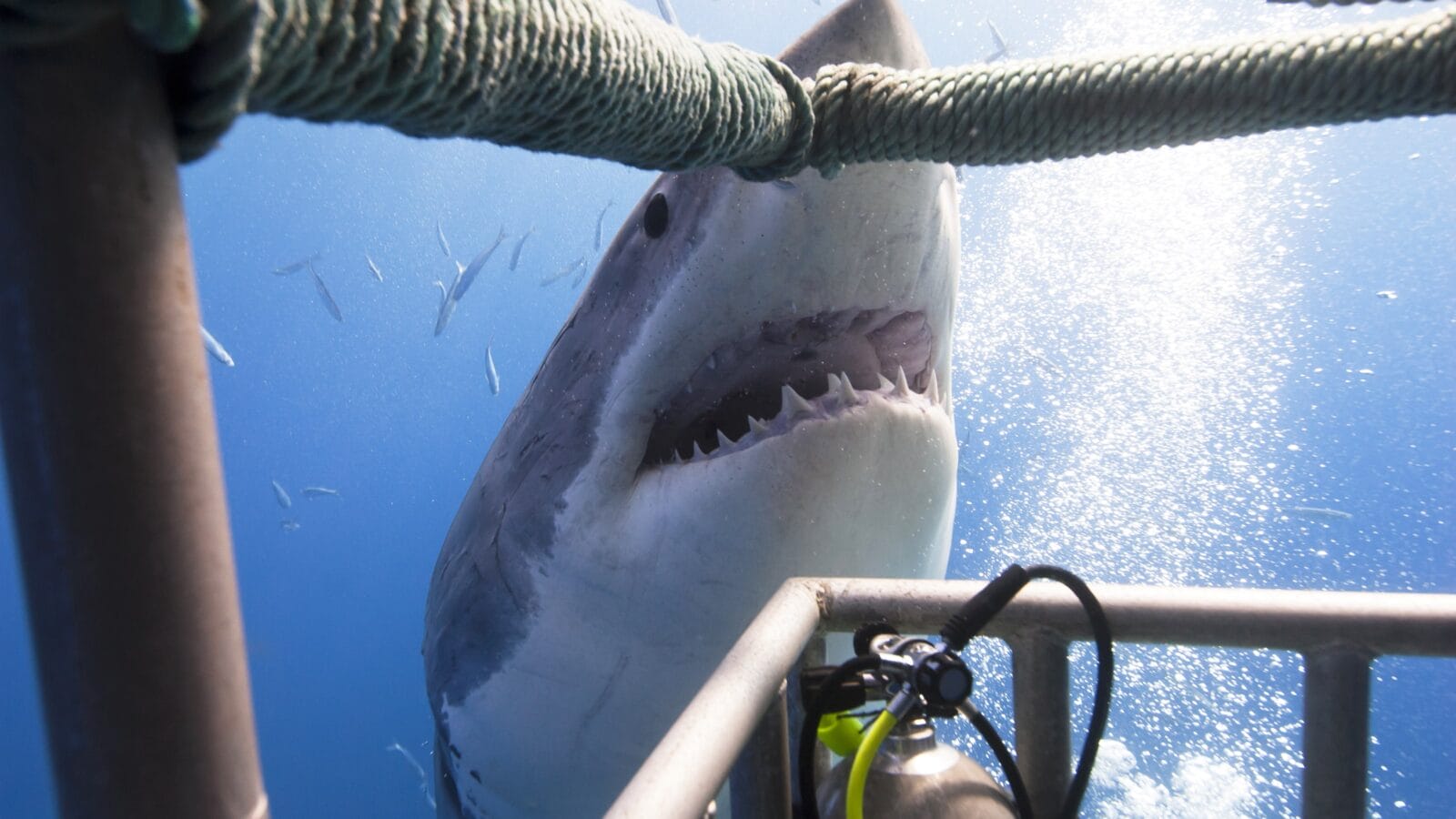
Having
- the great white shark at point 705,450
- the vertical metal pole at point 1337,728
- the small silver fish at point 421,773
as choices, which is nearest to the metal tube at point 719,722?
the great white shark at point 705,450

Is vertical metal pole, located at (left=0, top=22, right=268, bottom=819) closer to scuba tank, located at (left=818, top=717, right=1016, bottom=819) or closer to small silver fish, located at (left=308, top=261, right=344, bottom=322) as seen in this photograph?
scuba tank, located at (left=818, top=717, right=1016, bottom=819)

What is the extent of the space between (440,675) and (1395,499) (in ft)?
76.8

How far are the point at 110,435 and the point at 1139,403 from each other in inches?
726

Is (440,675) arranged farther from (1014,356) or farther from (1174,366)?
(1014,356)

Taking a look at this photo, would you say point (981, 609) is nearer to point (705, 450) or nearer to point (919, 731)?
point (919, 731)

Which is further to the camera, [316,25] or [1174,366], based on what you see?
[1174,366]

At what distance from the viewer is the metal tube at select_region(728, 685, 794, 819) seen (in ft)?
2.41

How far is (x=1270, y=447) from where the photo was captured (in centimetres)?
1898

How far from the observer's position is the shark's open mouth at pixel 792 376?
1268 mm

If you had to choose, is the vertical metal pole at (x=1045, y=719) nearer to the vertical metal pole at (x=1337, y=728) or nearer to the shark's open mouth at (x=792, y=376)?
the vertical metal pole at (x=1337, y=728)

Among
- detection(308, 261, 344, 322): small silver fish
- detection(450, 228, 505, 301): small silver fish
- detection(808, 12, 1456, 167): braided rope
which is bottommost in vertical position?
detection(308, 261, 344, 322): small silver fish

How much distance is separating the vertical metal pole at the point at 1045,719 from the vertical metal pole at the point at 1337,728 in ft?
0.67

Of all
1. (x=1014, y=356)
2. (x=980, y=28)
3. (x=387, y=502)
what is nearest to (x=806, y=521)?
(x=1014, y=356)

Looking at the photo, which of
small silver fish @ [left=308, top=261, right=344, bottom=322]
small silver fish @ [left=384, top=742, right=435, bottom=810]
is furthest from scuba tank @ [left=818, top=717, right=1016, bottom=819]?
small silver fish @ [left=308, top=261, right=344, bottom=322]
